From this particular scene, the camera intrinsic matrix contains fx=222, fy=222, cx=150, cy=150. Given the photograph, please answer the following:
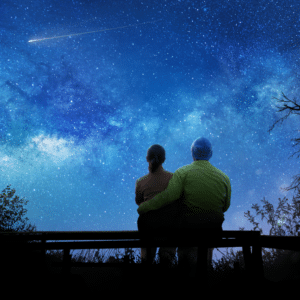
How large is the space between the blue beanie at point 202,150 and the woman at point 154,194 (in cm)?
46

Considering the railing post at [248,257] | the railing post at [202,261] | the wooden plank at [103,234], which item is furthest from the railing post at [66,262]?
the railing post at [248,257]

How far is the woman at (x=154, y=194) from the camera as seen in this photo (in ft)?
8.93

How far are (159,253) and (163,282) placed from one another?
40cm

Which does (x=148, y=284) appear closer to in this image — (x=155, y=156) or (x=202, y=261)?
(x=202, y=261)

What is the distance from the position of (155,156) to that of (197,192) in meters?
0.79

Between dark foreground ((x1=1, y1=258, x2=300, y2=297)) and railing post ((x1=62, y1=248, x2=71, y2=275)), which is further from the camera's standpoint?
railing post ((x1=62, y1=248, x2=71, y2=275))

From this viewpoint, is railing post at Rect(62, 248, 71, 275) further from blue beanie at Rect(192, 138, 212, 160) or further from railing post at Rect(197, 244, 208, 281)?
blue beanie at Rect(192, 138, 212, 160)

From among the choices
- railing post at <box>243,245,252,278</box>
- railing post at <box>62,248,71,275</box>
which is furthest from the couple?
railing post at <box>62,248,71,275</box>

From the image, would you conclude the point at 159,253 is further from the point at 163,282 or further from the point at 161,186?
the point at 161,186

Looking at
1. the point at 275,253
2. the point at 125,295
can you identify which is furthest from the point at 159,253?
the point at 275,253

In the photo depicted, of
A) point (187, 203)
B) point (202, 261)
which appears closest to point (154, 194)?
point (187, 203)

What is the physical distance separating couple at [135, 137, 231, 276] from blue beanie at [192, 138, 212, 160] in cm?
8

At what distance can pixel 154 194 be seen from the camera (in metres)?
3.04

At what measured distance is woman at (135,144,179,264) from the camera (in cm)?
272
